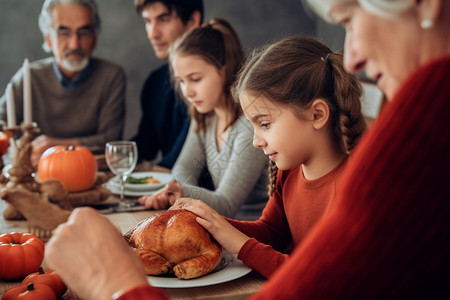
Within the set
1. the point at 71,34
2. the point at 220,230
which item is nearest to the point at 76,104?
the point at 71,34

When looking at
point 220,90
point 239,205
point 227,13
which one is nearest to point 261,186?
point 239,205

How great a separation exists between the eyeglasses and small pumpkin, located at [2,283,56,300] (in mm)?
2749

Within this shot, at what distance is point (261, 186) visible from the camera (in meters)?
2.12

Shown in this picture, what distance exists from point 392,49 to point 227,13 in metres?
4.33

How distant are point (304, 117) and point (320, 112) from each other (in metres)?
0.04

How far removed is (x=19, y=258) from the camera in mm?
1142

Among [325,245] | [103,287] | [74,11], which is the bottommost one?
[103,287]

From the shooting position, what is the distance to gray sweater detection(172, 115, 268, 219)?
6.15 ft

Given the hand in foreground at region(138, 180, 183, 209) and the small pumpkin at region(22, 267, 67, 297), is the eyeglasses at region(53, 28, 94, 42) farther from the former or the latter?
the small pumpkin at region(22, 267, 67, 297)

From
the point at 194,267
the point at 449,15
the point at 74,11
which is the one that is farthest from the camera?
the point at 74,11

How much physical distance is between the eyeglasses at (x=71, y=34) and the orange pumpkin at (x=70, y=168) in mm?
1690

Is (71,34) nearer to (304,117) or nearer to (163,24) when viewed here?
(163,24)

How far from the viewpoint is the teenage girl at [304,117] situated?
138cm

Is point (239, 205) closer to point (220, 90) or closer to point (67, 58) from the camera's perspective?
point (220, 90)
